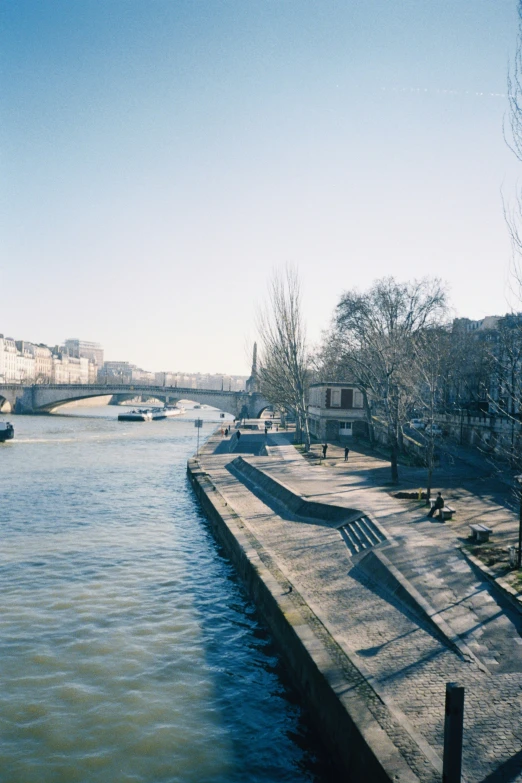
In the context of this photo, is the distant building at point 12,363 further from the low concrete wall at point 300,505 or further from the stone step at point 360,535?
the stone step at point 360,535

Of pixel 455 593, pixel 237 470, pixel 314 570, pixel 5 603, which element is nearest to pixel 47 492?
pixel 237 470

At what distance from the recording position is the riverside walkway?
8.19 m

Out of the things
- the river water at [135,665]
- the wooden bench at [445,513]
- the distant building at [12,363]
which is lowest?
the river water at [135,665]

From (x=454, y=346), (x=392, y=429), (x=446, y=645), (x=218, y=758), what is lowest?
(x=218, y=758)

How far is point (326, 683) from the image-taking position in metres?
9.77

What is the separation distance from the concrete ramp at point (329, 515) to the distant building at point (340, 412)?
22.6m

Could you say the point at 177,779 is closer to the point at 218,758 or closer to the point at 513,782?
the point at 218,758

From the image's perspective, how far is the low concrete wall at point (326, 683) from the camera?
310 inches

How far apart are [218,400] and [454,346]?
2068 inches

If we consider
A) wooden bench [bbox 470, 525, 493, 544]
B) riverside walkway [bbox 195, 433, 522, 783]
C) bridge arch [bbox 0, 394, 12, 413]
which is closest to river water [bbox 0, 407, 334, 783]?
riverside walkway [bbox 195, 433, 522, 783]

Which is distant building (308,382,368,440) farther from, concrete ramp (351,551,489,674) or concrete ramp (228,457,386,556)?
concrete ramp (351,551,489,674)

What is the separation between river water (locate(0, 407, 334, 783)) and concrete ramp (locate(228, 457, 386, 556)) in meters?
3.55

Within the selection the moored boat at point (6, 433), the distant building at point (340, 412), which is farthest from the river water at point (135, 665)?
the moored boat at point (6, 433)

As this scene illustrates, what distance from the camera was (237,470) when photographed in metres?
37.6
